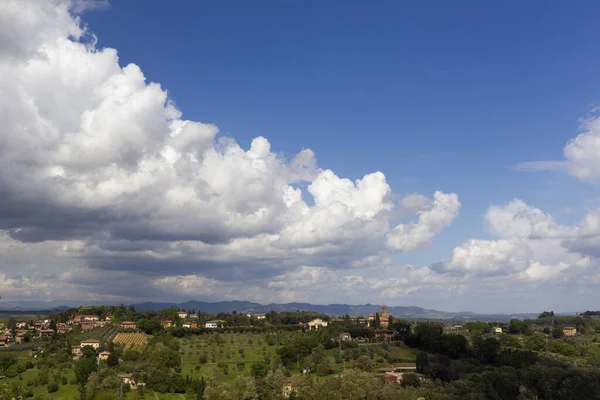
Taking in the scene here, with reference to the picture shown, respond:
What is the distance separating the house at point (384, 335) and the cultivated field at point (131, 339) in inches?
2462

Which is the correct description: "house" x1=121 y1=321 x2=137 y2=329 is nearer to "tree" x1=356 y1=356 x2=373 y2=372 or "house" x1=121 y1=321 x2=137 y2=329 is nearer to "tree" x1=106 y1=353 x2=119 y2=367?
"tree" x1=106 y1=353 x2=119 y2=367

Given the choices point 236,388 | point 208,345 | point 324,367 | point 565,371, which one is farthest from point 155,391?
point 565,371

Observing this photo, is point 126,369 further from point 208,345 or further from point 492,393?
point 492,393

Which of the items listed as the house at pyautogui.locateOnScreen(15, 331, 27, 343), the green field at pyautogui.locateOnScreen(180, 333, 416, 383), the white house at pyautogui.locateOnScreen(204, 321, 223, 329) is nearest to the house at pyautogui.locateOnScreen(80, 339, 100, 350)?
the green field at pyautogui.locateOnScreen(180, 333, 416, 383)

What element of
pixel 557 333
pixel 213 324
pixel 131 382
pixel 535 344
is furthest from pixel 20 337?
pixel 557 333

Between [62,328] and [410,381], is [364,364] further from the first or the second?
[62,328]

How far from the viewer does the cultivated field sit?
450 feet

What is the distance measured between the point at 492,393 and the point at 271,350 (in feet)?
217

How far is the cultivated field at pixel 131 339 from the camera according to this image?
450 feet

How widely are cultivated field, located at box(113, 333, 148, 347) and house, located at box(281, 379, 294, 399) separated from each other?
194 ft

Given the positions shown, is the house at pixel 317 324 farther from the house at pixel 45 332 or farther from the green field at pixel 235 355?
the house at pixel 45 332

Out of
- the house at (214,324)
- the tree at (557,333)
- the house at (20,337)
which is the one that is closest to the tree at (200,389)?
the house at (214,324)

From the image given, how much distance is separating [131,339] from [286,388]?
6865 cm

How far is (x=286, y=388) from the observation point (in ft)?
294
